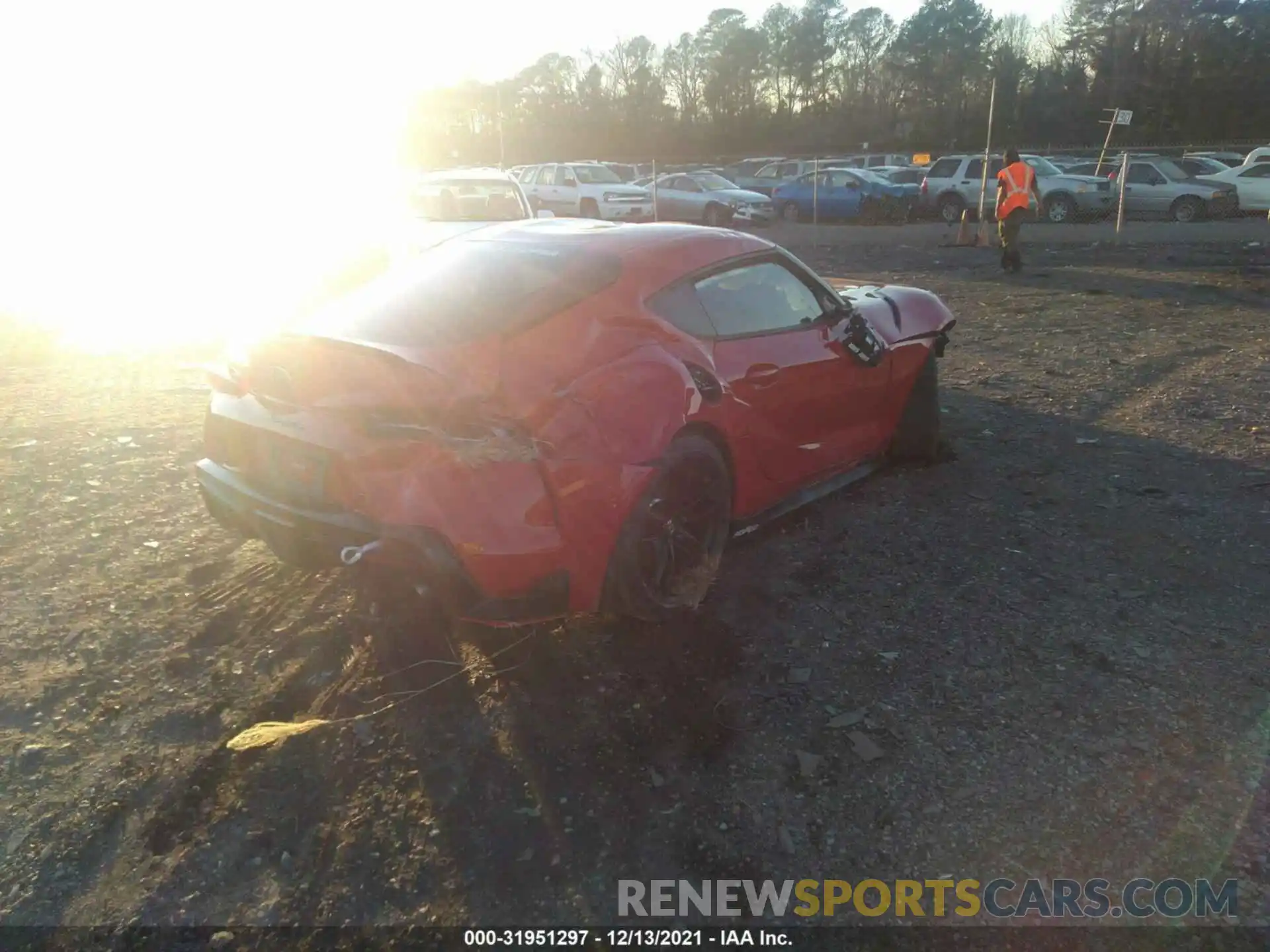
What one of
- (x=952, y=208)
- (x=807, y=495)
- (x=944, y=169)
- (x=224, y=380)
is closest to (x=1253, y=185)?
(x=952, y=208)

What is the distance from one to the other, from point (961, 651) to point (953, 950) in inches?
55.6

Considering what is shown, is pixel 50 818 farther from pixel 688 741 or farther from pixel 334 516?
pixel 688 741

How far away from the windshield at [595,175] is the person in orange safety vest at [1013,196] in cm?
1377

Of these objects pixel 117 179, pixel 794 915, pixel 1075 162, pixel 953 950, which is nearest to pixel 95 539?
pixel 794 915

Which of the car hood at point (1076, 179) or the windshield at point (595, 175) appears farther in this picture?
the windshield at point (595, 175)

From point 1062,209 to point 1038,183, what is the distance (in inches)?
43.6

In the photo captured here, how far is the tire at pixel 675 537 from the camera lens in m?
3.52

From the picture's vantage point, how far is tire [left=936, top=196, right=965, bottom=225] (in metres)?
24.0

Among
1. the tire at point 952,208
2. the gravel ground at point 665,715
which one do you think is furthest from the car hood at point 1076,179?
the gravel ground at point 665,715

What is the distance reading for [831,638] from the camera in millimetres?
3795

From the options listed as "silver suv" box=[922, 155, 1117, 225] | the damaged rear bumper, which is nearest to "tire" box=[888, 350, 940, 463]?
the damaged rear bumper

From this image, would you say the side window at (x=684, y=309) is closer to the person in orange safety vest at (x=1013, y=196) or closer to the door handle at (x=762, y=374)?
the door handle at (x=762, y=374)

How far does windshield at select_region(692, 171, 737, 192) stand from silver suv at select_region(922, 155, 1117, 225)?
194 inches

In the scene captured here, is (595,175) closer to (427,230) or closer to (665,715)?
(427,230)
